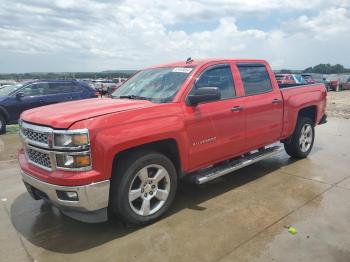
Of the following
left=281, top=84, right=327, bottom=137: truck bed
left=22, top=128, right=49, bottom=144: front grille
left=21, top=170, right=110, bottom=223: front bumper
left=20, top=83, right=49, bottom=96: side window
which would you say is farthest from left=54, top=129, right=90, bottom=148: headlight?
left=20, top=83, right=49, bottom=96: side window

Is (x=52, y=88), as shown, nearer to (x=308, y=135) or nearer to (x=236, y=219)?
(x=308, y=135)

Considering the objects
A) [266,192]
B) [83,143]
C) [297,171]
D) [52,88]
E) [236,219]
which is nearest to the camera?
[83,143]

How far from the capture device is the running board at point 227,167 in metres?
4.58

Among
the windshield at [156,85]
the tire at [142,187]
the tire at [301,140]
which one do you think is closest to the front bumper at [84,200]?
the tire at [142,187]

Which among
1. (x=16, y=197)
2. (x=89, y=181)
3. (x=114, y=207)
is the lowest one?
(x=16, y=197)

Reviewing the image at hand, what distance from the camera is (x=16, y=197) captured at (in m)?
5.18

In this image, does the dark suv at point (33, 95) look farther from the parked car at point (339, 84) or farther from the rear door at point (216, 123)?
the parked car at point (339, 84)

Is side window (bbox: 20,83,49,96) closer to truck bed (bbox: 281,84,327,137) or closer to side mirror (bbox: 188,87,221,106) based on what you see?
truck bed (bbox: 281,84,327,137)

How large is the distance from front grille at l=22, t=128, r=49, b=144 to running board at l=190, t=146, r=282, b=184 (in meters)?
1.90

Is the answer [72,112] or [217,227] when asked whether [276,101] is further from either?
[72,112]

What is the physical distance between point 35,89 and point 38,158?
870 centimetres

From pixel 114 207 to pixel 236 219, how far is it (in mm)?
1437

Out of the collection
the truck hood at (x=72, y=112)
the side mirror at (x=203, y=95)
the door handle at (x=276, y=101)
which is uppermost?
the side mirror at (x=203, y=95)

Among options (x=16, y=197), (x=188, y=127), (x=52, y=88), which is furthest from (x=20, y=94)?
(x=188, y=127)
